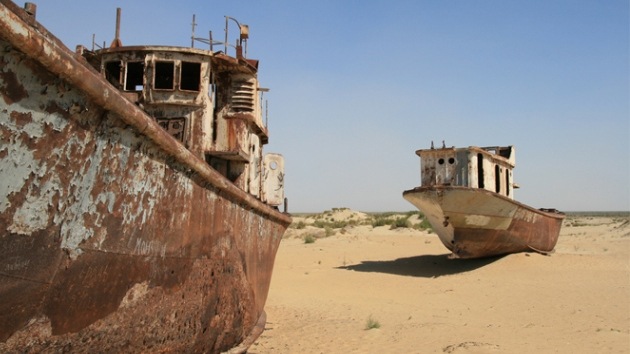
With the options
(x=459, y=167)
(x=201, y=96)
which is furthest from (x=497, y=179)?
(x=201, y=96)

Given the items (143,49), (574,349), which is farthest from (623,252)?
(143,49)

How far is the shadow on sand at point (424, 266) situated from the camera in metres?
13.1

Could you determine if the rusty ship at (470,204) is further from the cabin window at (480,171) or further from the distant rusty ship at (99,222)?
the distant rusty ship at (99,222)

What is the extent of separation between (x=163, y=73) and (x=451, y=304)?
21.4ft

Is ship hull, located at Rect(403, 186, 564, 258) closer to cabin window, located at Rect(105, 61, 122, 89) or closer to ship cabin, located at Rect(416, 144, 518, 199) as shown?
ship cabin, located at Rect(416, 144, 518, 199)

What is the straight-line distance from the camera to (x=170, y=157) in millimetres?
3293

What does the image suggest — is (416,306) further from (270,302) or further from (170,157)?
(170,157)

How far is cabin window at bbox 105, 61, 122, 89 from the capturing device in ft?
18.0

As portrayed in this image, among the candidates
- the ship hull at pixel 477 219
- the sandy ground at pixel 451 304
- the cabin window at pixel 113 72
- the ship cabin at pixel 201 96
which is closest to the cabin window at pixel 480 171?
the ship hull at pixel 477 219

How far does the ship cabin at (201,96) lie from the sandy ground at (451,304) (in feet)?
7.44

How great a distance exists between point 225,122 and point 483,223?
28.4 feet

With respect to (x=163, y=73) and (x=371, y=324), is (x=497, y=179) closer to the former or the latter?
(x=371, y=324)

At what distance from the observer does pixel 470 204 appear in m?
11.9

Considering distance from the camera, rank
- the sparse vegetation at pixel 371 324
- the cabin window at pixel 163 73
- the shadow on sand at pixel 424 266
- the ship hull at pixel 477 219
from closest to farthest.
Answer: the cabin window at pixel 163 73 → the sparse vegetation at pixel 371 324 → the ship hull at pixel 477 219 → the shadow on sand at pixel 424 266
